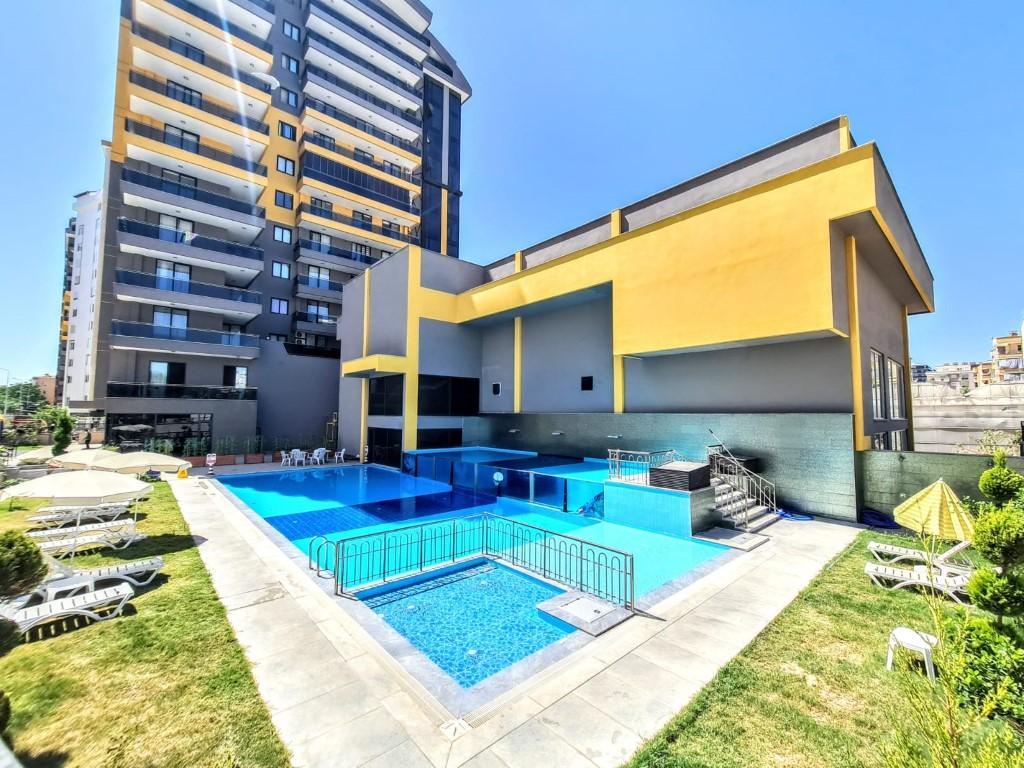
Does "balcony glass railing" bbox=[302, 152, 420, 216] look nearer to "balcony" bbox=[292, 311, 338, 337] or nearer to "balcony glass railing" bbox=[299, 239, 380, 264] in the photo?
"balcony glass railing" bbox=[299, 239, 380, 264]

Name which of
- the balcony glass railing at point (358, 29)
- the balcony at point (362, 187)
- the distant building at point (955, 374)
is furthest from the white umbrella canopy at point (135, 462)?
the distant building at point (955, 374)

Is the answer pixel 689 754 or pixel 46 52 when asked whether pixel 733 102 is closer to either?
pixel 689 754

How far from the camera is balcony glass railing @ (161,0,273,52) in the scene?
24547mm

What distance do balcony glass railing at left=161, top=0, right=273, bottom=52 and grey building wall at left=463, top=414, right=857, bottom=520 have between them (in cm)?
3165

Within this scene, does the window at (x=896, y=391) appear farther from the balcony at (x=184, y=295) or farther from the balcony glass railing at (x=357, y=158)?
the balcony glass railing at (x=357, y=158)

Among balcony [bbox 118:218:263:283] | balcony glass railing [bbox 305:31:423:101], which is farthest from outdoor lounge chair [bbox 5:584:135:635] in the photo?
balcony glass railing [bbox 305:31:423:101]

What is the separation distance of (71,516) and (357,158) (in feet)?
105

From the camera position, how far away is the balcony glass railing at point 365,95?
32.7 metres

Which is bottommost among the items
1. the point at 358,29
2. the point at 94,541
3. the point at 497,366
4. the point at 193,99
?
the point at 94,541

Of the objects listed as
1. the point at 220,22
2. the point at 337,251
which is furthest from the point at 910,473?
the point at 220,22

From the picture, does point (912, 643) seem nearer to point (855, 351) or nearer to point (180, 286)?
point (855, 351)

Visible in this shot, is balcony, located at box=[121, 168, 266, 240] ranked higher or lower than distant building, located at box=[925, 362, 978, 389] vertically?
higher

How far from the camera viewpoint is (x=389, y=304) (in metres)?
21.5

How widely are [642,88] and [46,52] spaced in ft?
70.8
